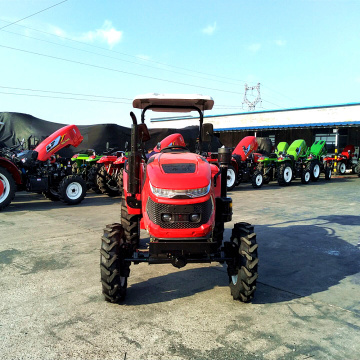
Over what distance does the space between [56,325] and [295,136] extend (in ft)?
85.6

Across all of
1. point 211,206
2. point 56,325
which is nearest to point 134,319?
point 56,325

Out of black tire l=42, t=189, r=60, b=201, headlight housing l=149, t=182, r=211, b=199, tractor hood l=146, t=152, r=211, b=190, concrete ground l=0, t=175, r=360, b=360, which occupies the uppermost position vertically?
tractor hood l=146, t=152, r=211, b=190

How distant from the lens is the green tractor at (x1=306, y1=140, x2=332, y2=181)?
17122 millimetres

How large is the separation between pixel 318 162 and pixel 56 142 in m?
12.5

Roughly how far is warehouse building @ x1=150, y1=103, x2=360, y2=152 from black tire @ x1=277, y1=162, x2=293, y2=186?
28.4 ft

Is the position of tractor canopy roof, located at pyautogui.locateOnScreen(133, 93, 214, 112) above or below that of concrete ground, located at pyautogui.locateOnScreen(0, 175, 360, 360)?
above

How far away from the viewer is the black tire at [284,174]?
15.2 meters

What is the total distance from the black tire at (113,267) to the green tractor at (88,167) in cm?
826

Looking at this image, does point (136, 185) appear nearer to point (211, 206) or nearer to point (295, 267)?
point (211, 206)

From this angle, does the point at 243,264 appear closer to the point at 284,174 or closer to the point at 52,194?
the point at 52,194

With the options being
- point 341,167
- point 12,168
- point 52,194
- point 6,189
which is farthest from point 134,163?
point 341,167

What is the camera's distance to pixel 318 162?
17.5 m

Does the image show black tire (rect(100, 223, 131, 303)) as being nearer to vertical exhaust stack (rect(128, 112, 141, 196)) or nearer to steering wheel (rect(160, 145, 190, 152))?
vertical exhaust stack (rect(128, 112, 141, 196))

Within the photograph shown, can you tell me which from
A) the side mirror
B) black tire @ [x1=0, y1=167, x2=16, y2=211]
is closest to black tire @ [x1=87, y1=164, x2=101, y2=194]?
black tire @ [x1=0, y1=167, x2=16, y2=211]
